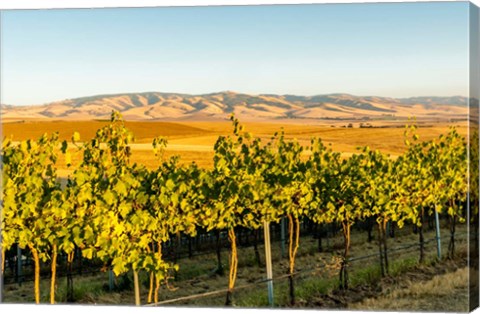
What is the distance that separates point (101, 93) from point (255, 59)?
212 centimetres

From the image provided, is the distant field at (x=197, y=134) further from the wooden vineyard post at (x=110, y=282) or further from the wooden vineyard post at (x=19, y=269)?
the wooden vineyard post at (x=19, y=269)

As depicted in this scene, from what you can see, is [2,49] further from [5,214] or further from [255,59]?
[255,59]

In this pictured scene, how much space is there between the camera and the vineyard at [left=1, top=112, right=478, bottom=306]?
11.3 metres

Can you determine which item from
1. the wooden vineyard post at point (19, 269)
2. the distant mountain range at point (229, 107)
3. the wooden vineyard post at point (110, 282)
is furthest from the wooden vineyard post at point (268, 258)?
the wooden vineyard post at point (19, 269)

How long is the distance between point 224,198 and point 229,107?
132cm

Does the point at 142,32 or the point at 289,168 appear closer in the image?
the point at 142,32

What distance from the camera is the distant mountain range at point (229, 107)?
11.6 meters

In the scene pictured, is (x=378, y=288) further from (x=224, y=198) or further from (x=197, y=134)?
(x=197, y=134)

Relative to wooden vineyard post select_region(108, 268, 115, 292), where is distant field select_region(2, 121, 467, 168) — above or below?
above

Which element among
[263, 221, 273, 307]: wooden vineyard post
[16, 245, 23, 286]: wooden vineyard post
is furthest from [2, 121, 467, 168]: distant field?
[16, 245, 23, 286]: wooden vineyard post

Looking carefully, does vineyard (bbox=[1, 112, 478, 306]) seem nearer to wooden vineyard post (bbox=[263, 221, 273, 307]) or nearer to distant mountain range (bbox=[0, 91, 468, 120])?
wooden vineyard post (bbox=[263, 221, 273, 307])

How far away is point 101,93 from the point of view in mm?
12188

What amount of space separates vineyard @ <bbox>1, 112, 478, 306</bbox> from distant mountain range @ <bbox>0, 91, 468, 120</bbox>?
10.1 inches

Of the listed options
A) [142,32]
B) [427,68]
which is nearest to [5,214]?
[142,32]
